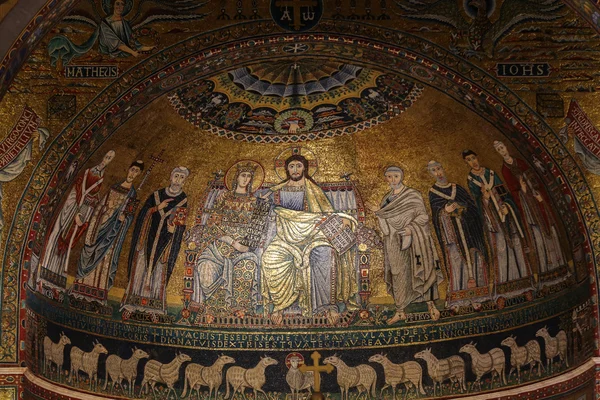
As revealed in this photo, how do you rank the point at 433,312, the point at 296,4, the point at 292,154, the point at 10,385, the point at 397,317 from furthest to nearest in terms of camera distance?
the point at 292,154, the point at 397,317, the point at 433,312, the point at 296,4, the point at 10,385

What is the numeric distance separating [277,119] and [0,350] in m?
4.68

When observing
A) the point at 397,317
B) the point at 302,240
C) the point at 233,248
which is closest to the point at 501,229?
the point at 397,317

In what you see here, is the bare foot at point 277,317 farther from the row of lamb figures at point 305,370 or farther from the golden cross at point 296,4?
the golden cross at point 296,4

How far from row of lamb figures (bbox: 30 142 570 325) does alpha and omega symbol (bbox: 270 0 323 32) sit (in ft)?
7.90

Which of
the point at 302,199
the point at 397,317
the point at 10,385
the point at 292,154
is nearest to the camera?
the point at 10,385

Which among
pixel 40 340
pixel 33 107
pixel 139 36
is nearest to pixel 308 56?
pixel 139 36

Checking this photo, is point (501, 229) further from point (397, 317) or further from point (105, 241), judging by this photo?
point (105, 241)

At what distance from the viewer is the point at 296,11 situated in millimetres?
18078

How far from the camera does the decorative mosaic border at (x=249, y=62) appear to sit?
1812 cm

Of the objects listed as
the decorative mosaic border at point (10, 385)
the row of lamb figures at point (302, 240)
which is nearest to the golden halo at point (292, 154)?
the row of lamb figures at point (302, 240)

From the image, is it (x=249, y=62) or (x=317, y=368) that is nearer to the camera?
(x=249, y=62)

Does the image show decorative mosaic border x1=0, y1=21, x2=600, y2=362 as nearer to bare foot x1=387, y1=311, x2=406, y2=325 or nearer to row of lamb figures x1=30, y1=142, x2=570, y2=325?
row of lamb figures x1=30, y1=142, x2=570, y2=325

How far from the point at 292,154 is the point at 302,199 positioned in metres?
0.64

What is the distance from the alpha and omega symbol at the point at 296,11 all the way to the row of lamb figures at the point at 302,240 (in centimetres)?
241
